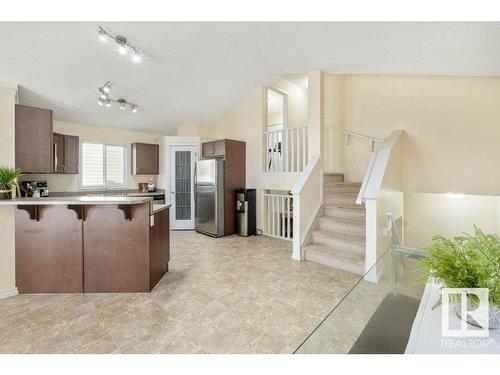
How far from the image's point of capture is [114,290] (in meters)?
2.70

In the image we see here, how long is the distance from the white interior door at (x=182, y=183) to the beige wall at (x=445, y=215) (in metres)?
4.74

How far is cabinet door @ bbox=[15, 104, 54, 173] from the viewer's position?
9.57 ft

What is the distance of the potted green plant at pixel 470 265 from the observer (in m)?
1.04

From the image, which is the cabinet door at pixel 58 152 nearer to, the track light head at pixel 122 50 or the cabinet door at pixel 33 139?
the cabinet door at pixel 33 139

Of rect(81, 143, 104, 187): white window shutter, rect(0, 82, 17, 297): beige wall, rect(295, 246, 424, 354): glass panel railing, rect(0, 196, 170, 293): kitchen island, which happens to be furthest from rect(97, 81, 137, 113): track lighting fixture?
rect(295, 246, 424, 354): glass panel railing

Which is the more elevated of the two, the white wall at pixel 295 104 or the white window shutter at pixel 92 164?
the white wall at pixel 295 104

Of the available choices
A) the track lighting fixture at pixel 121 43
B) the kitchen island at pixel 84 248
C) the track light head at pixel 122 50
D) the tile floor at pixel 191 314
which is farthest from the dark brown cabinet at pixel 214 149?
the kitchen island at pixel 84 248

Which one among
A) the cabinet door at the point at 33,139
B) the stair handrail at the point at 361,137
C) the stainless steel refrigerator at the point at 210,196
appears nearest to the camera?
the cabinet door at the point at 33,139

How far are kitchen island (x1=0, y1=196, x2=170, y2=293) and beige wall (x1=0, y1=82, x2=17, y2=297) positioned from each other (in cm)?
6

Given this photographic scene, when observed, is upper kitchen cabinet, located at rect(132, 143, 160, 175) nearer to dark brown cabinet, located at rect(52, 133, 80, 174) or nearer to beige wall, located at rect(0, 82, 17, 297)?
dark brown cabinet, located at rect(52, 133, 80, 174)

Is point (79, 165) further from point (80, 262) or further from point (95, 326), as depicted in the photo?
point (95, 326)

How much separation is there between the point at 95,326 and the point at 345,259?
2895 millimetres
